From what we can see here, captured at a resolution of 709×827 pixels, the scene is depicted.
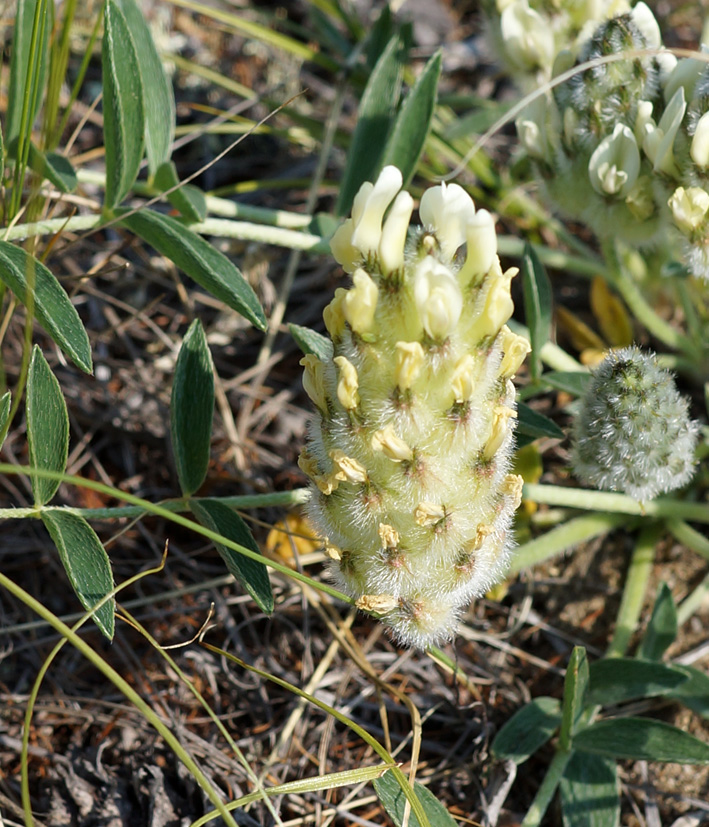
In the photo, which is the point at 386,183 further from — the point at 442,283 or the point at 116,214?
the point at 116,214

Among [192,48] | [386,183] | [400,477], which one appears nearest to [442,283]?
[386,183]

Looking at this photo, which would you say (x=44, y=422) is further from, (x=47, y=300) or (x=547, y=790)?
(x=547, y=790)

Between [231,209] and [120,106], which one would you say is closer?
[120,106]

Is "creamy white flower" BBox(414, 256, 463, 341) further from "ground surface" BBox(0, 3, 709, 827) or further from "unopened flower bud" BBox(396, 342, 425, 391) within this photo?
"ground surface" BBox(0, 3, 709, 827)

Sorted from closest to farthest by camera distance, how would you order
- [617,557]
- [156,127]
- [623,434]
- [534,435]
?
[623,434] → [534,435] → [156,127] → [617,557]

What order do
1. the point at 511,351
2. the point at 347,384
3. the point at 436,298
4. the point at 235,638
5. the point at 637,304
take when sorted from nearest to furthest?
the point at 436,298 < the point at 347,384 < the point at 511,351 < the point at 235,638 < the point at 637,304

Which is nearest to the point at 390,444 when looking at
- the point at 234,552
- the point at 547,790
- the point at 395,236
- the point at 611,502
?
the point at 395,236

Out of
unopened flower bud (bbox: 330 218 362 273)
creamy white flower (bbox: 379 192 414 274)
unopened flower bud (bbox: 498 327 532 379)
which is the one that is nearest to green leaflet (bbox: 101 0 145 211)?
unopened flower bud (bbox: 330 218 362 273)
